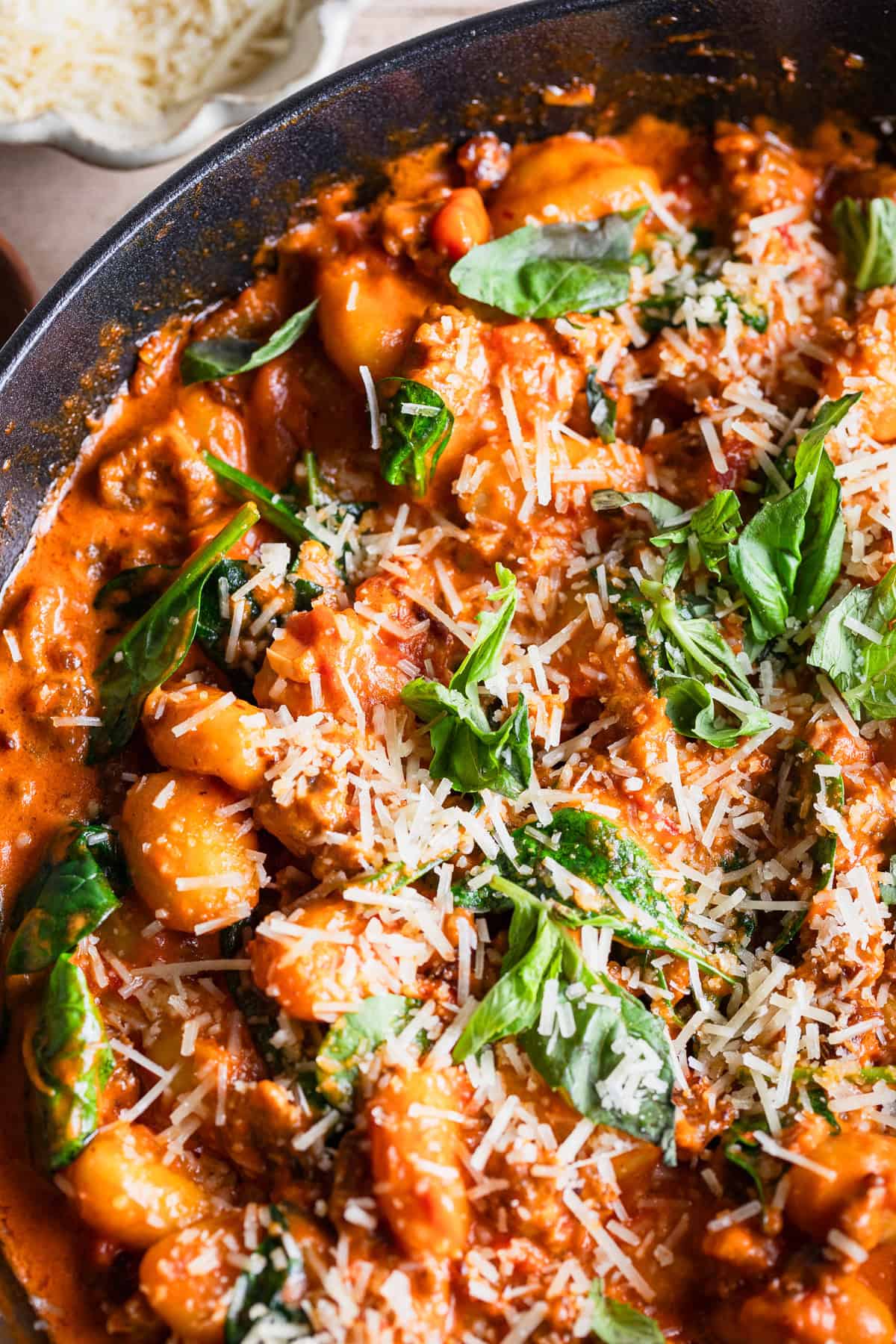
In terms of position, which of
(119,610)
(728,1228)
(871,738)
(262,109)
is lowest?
(728,1228)

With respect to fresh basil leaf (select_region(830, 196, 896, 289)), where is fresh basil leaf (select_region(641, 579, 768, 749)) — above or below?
below

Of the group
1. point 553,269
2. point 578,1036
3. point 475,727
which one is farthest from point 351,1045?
point 553,269

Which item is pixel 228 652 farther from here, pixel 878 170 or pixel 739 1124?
pixel 878 170

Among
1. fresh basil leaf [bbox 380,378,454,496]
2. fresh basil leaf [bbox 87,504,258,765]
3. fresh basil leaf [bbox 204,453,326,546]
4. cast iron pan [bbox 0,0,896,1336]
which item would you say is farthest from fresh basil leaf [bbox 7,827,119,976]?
fresh basil leaf [bbox 380,378,454,496]

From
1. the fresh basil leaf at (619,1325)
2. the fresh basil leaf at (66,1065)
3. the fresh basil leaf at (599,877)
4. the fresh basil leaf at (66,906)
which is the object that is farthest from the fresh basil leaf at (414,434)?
the fresh basil leaf at (619,1325)

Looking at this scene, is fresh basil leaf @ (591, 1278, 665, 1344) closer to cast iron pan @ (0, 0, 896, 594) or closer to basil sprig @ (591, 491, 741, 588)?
basil sprig @ (591, 491, 741, 588)

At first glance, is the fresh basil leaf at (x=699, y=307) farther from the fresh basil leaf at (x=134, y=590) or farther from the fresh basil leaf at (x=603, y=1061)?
the fresh basil leaf at (x=603, y=1061)

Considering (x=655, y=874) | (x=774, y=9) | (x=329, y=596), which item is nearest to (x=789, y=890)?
(x=655, y=874)

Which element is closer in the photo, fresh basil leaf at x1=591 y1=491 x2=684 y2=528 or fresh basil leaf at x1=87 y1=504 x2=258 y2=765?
fresh basil leaf at x1=87 y1=504 x2=258 y2=765
